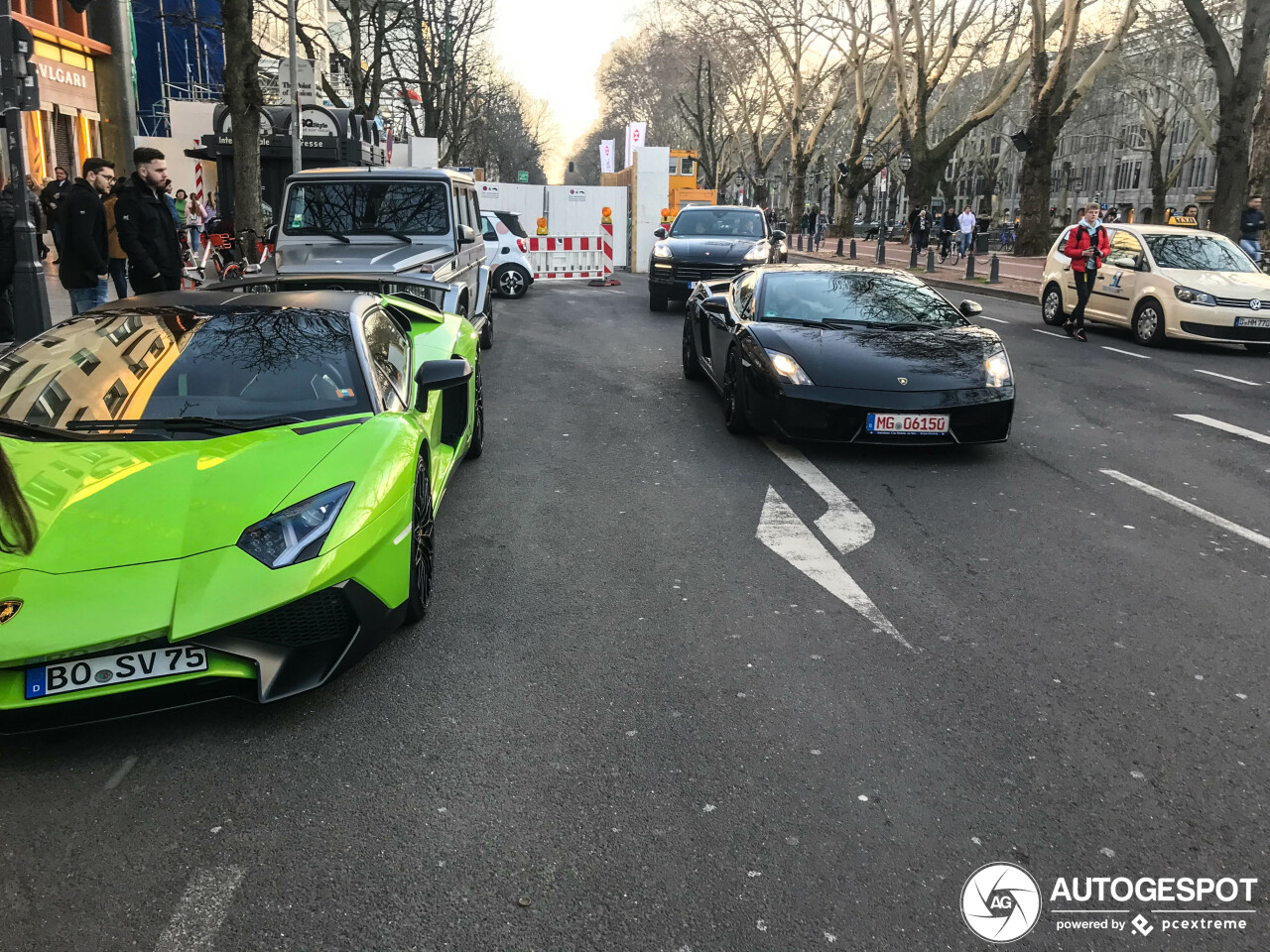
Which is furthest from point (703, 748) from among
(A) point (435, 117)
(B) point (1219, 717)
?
(A) point (435, 117)

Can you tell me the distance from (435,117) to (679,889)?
40603 mm

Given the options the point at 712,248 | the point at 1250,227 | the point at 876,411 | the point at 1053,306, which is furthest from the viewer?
the point at 1250,227

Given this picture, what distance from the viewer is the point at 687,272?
703 inches

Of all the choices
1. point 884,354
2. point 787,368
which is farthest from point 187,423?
point 884,354

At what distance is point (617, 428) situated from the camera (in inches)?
351

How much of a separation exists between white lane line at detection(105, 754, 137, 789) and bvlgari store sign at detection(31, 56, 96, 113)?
1048 inches

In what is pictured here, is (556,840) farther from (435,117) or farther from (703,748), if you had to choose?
(435,117)

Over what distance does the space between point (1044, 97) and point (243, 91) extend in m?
20.9

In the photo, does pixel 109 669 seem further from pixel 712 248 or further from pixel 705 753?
pixel 712 248

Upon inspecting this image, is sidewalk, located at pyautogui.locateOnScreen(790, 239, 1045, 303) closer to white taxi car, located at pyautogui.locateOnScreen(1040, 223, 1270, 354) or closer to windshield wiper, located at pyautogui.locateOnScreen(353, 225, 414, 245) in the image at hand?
white taxi car, located at pyautogui.locateOnScreen(1040, 223, 1270, 354)

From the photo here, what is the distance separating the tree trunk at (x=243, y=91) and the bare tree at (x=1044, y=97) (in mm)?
19791

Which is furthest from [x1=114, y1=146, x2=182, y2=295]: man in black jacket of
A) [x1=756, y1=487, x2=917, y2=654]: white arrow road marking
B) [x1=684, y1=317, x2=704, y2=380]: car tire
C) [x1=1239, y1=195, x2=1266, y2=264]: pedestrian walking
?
[x1=1239, y1=195, x2=1266, y2=264]: pedestrian walking

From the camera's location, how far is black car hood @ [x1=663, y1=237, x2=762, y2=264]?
17.8m

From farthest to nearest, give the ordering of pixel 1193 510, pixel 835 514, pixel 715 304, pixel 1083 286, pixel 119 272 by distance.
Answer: pixel 1083 286 → pixel 119 272 → pixel 715 304 → pixel 1193 510 → pixel 835 514
